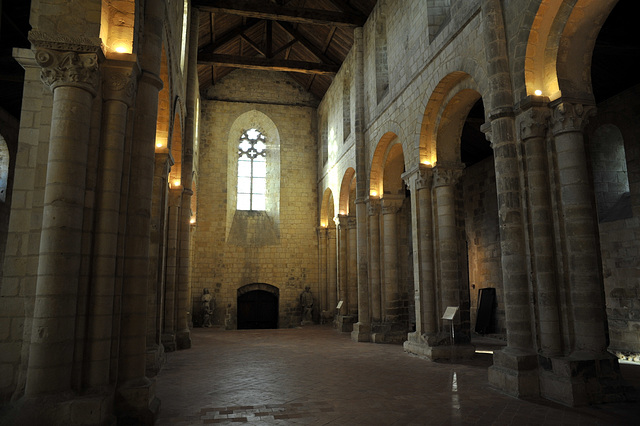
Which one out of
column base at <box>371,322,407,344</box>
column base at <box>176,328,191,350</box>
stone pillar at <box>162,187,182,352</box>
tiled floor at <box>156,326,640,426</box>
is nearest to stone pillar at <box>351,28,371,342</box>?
column base at <box>371,322,407,344</box>

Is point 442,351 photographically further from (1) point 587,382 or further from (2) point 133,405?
(2) point 133,405

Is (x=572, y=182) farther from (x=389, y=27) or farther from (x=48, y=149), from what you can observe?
(x=389, y=27)

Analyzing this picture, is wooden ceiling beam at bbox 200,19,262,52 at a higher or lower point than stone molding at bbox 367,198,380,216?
higher

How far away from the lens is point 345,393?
682cm

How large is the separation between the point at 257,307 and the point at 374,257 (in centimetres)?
930

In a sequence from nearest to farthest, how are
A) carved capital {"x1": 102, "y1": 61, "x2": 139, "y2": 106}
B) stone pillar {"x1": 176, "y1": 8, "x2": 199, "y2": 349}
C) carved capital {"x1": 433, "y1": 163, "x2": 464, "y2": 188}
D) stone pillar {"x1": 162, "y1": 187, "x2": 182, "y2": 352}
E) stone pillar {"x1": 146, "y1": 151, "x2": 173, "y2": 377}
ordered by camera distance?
1. carved capital {"x1": 102, "y1": 61, "x2": 139, "y2": 106}
2. stone pillar {"x1": 146, "y1": 151, "x2": 173, "y2": 377}
3. carved capital {"x1": 433, "y1": 163, "x2": 464, "y2": 188}
4. stone pillar {"x1": 162, "y1": 187, "x2": 182, "y2": 352}
5. stone pillar {"x1": 176, "y1": 8, "x2": 199, "y2": 349}

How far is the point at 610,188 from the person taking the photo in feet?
39.1

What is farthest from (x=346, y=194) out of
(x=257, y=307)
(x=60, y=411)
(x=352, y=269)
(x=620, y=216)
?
(x=60, y=411)

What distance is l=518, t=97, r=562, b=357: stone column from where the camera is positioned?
6.52 meters

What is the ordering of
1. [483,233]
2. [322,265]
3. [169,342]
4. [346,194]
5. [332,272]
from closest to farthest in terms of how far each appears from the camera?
[169,342] → [483,233] → [346,194] → [332,272] → [322,265]

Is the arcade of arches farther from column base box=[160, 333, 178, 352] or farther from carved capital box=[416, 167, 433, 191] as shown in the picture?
column base box=[160, 333, 178, 352]

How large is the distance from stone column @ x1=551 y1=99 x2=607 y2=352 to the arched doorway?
16.4 meters

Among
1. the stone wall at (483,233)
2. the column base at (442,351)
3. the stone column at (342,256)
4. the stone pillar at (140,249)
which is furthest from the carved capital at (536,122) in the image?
the stone column at (342,256)

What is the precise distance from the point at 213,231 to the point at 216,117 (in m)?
5.72
